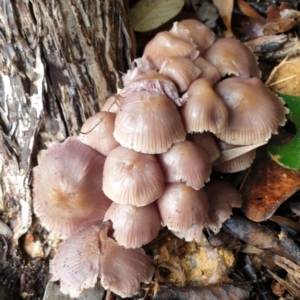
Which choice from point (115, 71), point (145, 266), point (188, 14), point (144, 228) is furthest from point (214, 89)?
point (188, 14)

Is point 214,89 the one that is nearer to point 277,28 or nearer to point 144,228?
point 144,228

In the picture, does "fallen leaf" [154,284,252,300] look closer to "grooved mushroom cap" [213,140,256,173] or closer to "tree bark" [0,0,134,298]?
"grooved mushroom cap" [213,140,256,173]

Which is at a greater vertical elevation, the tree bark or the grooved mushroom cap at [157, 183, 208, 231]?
the tree bark

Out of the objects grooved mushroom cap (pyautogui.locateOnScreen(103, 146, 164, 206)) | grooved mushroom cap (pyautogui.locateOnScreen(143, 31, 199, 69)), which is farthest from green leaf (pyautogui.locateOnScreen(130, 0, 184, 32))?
grooved mushroom cap (pyautogui.locateOnScreen(103, 146, 164, 206))

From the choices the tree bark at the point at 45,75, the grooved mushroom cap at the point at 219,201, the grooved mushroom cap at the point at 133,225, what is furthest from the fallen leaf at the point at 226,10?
the grooved mushroom cap at the point at 133,225

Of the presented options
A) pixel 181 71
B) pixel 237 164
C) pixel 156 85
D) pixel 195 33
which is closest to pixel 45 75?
pixel 156 85

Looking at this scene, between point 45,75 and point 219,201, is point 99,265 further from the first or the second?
point 45,75
